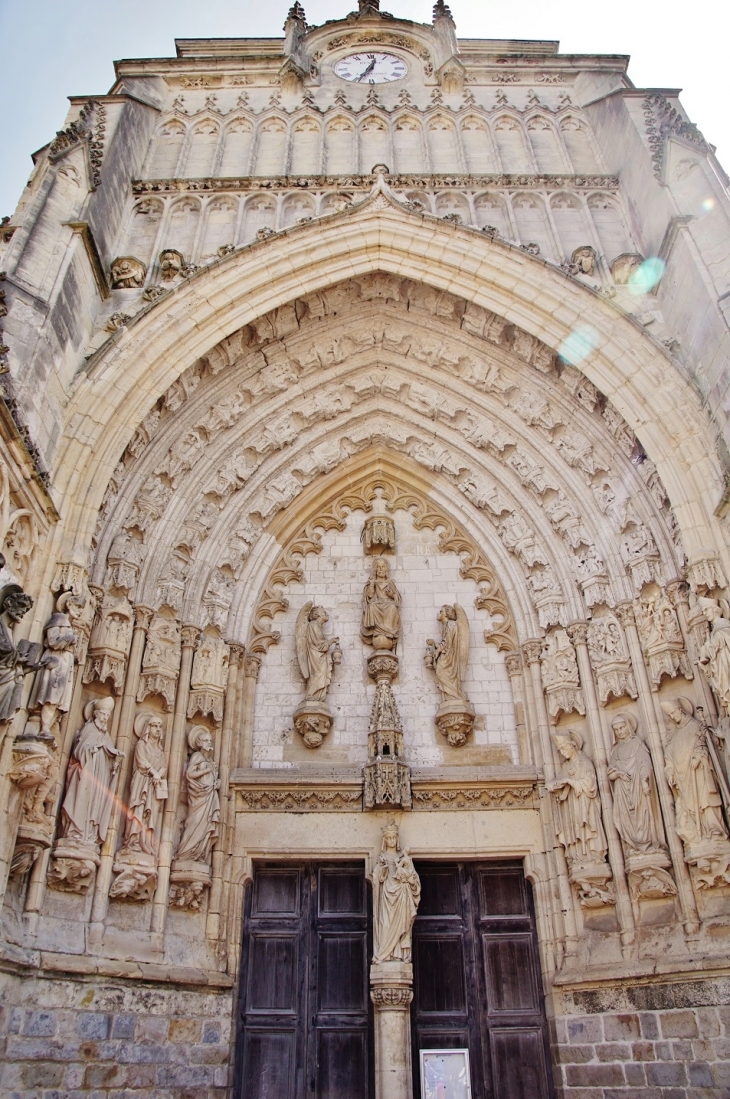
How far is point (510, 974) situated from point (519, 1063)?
2.27 feet

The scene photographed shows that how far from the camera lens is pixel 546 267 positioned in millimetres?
9141

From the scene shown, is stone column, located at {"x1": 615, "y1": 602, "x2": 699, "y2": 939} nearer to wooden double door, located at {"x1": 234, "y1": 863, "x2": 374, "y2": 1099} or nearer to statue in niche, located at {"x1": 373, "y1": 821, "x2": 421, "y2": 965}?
statue in niche, located at {"x1": 373, "y1": 821, "x2": 421, "y2": 965}

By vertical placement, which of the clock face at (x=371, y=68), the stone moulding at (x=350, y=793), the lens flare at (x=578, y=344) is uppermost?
the clock face at (x=371, y=68)

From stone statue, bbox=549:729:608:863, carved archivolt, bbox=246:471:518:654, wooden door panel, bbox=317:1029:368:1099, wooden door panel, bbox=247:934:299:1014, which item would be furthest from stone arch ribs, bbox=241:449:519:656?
wooden door panel, bbox=317:1029:368:1099

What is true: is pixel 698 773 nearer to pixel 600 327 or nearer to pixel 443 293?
pixel 600 327

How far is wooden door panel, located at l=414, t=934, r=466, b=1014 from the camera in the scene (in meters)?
7.63

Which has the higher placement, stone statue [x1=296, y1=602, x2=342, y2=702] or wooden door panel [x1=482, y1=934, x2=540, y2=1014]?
stone statue [x1=296, y1=602, x2=342, y2=702]

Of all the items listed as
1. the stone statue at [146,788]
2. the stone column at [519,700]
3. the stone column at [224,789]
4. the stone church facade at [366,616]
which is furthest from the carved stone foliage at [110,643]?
the stone column at [519,700]

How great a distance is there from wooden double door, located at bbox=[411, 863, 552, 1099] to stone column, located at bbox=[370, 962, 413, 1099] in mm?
426

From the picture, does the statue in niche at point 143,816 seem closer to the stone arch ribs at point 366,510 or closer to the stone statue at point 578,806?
the stone arch ribs at point 366,510

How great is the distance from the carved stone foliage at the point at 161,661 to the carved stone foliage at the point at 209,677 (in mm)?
210

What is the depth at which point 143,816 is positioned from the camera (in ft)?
23.5

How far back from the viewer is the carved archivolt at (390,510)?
9.23 m

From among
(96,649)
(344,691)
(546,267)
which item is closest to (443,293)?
(546,267)
